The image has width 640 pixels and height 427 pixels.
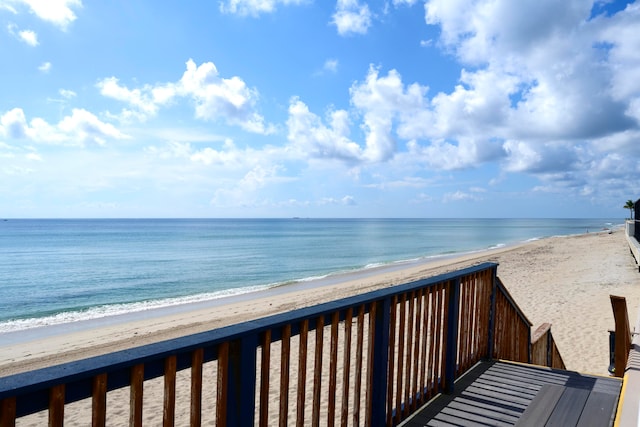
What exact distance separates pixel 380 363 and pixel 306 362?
2.84ft

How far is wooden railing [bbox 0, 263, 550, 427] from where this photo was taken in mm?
1451

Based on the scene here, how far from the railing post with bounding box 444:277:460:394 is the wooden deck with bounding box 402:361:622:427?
0.15 meters

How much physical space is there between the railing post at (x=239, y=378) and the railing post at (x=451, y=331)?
2.59 meters

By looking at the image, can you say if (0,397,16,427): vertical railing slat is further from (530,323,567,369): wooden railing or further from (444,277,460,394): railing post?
(530,323,567,369): wooden railing

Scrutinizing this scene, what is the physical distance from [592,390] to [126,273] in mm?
29843

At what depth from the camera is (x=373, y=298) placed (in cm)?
287

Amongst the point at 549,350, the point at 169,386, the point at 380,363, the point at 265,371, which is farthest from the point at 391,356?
the point at 549,350

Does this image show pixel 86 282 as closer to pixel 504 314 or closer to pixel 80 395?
pixel 504 314

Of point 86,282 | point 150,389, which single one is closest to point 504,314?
point 150,389

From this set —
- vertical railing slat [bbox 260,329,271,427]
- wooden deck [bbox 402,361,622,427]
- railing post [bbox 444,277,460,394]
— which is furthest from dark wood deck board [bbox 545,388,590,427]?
vertical railing slat [bbox 260,329,271,427]

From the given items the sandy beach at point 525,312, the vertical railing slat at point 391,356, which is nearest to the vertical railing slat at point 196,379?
the vertical railing slat at point 391,356

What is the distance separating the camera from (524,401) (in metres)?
3.75

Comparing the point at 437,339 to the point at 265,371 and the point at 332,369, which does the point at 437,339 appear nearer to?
the point at 332,369

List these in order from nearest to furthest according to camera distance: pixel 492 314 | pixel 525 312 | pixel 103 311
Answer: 1. pixel 492 314
2. pixel 525 312
3. pixel 103 311
